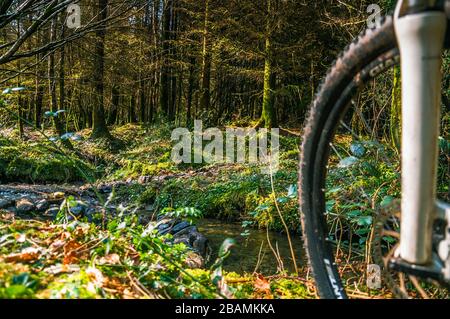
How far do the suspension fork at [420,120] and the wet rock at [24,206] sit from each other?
266 inches

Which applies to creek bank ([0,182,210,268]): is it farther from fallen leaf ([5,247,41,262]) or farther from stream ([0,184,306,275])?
fallen leaf ([5,247,41,262])

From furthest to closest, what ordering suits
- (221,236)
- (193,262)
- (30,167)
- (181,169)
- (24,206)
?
(181,169), (30,167), (24,206), (221,236), (193,262)

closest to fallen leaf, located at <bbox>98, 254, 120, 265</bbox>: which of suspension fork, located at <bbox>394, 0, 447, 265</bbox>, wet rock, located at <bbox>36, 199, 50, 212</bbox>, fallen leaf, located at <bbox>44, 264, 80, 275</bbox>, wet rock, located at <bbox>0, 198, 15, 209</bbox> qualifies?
fallen leaf, located at <bbox>44, 264, 80, 275</bbox>

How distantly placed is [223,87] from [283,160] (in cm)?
1041

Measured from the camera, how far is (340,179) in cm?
593

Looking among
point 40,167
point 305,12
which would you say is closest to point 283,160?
point 305,12

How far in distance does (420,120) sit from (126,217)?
1.47 meters

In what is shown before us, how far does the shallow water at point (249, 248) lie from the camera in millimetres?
4258

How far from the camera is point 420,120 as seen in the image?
1.00 meters

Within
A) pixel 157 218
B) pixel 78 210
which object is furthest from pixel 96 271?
pixel 78 210

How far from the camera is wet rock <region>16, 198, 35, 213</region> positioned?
6.60 metres

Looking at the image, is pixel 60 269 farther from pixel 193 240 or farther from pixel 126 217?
pixel 193 240

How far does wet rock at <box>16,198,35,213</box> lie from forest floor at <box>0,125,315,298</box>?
0.02m

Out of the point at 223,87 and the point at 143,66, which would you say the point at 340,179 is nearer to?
the point at 143,66
